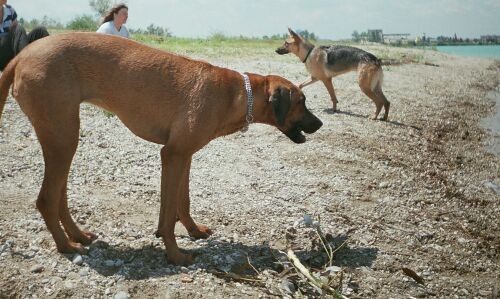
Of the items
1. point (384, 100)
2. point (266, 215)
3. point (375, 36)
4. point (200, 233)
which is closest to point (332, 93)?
point (384, 100)

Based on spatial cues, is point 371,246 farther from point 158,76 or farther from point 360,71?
point 360,71

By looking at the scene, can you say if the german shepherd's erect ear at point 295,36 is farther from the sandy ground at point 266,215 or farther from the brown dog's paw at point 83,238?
the brown dog's paw at point 83,238

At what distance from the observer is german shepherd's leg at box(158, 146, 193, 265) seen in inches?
174

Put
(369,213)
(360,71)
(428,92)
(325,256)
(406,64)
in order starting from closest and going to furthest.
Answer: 1. (325,256)
2. (369,213)
3. (360,71)
4. (428,92)
5. (406,64)

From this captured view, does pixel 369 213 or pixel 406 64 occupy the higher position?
pixel 406 64

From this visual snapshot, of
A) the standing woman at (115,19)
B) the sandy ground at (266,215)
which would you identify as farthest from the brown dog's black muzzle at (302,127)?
the standing woman at (115,19)


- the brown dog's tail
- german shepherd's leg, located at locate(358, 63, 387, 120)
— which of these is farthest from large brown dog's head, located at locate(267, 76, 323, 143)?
german shepherd's leg, located at locate(358, 63, 387, 120)

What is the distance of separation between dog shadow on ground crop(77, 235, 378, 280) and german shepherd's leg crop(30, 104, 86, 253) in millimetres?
611

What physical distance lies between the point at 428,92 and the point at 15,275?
59.6 feet

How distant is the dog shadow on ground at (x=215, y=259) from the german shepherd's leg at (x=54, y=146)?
0.61 meters

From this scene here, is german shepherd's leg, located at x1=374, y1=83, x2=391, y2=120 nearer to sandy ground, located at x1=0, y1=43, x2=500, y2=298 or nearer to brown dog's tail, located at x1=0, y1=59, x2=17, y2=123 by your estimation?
sandy ground, located at x1=0, y1=43, x2=500, y2=298

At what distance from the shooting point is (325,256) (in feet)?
16.3

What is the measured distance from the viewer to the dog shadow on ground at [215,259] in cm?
439

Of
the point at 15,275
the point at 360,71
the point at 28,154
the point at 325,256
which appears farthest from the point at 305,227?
the point at 360,71
